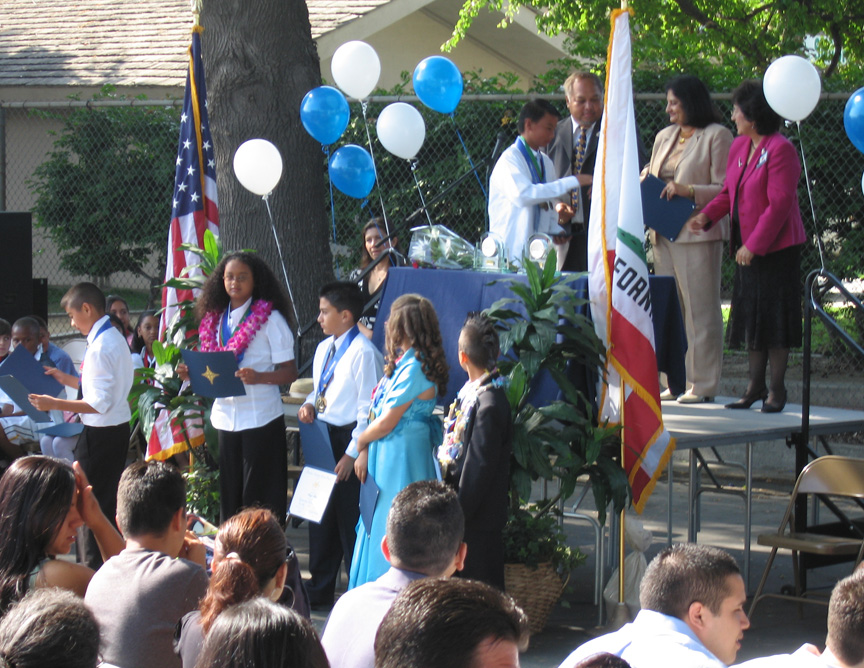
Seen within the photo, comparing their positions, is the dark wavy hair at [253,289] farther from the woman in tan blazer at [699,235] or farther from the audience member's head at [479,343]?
the woman in tan blazer at [699,235]

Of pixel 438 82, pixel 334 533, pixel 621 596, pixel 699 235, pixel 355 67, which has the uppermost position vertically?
pixel 355 67

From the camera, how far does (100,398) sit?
6234mm

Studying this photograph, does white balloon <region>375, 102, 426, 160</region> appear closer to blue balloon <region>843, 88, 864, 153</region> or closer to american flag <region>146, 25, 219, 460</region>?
american flag <region>146, 25, 219, 460</region>

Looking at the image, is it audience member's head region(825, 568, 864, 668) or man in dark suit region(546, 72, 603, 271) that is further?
man in dark suit region(546, 72, 603, 271)

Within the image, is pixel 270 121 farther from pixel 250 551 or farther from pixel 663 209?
pixel 250 551

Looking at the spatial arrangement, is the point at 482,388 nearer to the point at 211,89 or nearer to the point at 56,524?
the point at 56,524

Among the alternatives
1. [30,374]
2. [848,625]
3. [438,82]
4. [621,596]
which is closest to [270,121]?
[438,82]

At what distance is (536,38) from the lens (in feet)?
60.3

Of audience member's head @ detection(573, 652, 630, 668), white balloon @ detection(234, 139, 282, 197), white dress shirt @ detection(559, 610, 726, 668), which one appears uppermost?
white balloon @ detection(234, 139, 282, 197)

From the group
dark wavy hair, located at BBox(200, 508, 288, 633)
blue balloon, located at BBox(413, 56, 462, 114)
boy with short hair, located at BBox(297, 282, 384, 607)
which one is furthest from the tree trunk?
dark wavy hair, located at BBox(200, 508, 288, 633)

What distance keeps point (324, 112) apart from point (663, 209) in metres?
2.59

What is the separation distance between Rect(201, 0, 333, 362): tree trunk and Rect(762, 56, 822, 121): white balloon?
370 cm

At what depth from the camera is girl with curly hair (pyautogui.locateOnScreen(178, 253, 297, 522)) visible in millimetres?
6141

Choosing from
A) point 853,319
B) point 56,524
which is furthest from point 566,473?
point 853,319
